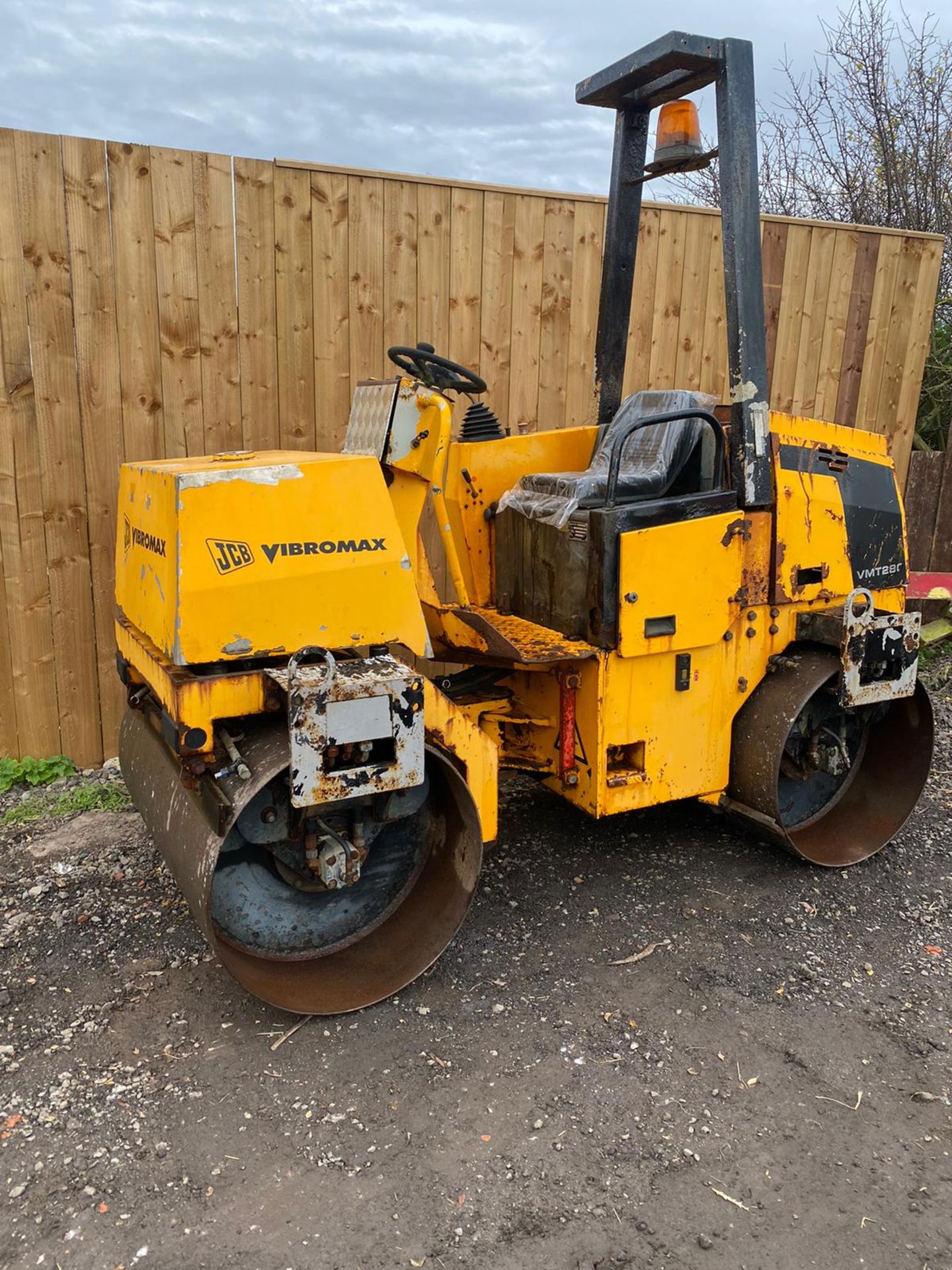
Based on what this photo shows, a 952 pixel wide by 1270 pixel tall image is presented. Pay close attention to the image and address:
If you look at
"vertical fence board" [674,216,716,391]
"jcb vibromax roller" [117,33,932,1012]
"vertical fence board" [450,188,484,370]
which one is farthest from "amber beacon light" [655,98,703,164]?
"vertical fence board" [674,216,716,391]

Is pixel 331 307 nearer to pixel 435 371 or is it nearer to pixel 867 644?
pixel 435 371

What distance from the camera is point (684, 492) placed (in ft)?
12.6

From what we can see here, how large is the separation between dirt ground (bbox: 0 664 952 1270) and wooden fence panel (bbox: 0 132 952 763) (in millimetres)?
1424

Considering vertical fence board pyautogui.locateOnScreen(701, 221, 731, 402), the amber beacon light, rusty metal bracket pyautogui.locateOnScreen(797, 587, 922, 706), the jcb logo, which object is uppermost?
the amber beacon light

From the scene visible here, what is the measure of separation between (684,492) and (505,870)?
1679 mm

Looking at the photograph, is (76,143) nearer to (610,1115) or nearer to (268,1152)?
(268,1152)

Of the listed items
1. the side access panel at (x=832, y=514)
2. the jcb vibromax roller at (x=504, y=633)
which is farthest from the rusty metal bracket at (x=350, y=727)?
the side access panel at (x=832, y=514)

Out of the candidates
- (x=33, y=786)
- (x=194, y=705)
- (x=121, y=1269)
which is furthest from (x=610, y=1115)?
(x=33, y=786)

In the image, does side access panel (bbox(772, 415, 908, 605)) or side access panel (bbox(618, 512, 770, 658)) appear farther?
side access panel (bbox(772, 415, 908, 605))

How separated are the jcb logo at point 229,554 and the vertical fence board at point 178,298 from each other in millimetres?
2327

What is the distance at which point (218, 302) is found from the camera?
4.75 m

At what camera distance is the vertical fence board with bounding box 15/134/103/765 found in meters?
4.33

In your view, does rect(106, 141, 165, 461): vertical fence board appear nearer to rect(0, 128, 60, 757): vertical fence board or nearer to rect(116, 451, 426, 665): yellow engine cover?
rect(0, 128, 60, 757): vertical fence board

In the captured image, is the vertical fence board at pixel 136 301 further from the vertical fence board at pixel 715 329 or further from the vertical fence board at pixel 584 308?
the vertical fence board at pixel 715 329
